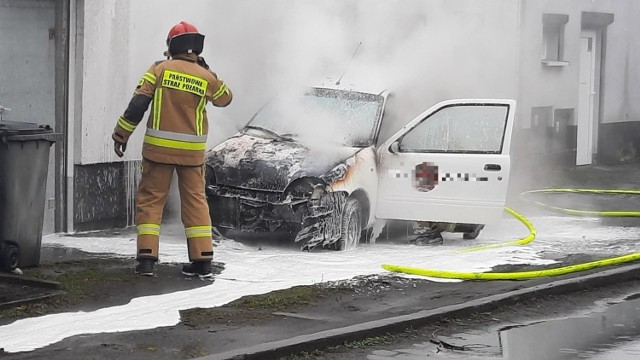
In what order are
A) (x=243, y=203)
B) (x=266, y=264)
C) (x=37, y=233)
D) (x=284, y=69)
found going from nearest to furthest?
(x=37, y=233) < (x=266, y=264) < (x=243, y=203) < (x=284, y=69)

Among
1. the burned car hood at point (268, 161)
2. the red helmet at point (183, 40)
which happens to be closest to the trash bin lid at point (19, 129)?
the red helmet at point (183, 40)

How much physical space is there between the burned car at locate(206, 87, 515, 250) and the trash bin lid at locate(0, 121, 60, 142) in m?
1.93

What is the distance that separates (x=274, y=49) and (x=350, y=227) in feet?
8.58

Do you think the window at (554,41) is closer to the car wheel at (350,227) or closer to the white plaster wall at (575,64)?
the white plaster wall at (575,64)

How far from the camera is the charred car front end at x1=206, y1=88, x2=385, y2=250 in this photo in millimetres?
10750

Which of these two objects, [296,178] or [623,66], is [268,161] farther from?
[623,66]

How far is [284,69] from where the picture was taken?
12.7 metres

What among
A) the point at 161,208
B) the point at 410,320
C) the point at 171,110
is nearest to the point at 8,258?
the point at 161,208

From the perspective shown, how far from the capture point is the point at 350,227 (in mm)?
11195

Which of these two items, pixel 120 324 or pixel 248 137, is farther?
pixel 248 137

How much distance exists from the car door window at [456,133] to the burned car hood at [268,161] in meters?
0.69

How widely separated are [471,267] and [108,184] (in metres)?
3.93

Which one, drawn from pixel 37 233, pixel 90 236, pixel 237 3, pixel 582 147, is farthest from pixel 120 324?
pixel 582 147

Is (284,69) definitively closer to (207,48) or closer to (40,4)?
(207,48)
